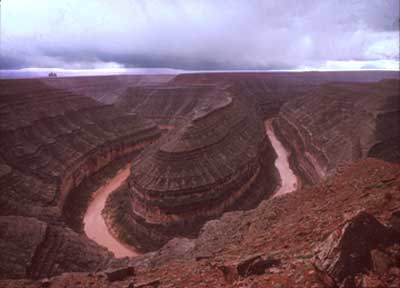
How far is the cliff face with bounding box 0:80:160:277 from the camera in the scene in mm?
19719

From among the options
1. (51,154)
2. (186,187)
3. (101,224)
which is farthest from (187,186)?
(51,154)

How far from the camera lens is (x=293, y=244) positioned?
10.1 meters

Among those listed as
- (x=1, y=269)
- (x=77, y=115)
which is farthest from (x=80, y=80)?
(x=1, y=269)

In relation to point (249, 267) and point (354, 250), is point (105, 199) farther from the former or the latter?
point (354, 250)

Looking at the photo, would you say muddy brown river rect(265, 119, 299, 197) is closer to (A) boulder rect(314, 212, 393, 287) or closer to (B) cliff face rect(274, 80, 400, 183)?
(B) cliff face rect(274, 80, 400, 183)

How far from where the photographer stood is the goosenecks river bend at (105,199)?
26.9 metres

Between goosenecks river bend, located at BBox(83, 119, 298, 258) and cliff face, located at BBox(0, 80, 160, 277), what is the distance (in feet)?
10.5

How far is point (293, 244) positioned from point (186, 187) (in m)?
19.8

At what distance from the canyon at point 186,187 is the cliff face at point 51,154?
0.15 metres

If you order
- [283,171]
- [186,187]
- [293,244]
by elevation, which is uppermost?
[293,244]

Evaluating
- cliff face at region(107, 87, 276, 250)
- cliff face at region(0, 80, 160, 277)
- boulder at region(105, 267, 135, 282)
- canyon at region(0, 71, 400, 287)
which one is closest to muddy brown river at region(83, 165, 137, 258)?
canyon at region(0, 71, 400, 287)

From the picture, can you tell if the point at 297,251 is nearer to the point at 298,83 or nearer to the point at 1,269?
the point at 1,269

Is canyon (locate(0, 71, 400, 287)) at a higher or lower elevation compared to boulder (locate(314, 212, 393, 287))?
lower

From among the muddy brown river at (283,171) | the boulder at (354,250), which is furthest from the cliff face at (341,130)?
the boulder at (354,250)
